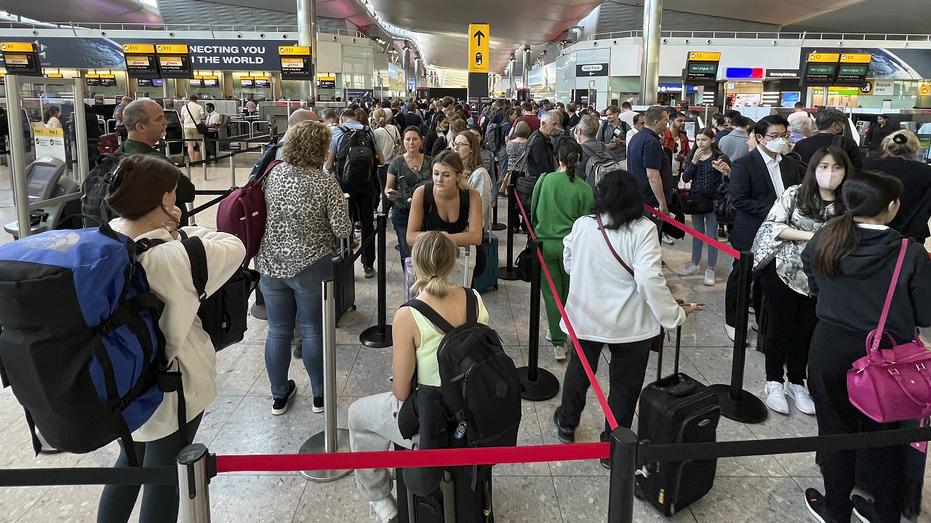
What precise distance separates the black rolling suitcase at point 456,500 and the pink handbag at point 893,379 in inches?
60.6

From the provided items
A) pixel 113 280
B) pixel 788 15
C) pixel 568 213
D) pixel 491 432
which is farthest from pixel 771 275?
pixel 788 15

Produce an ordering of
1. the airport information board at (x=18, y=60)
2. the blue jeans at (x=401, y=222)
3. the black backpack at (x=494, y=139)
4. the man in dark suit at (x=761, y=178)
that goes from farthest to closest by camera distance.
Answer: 1. the airport information board at (x=18, y=60)
2. the black backpack at (x=494, y=139)
3. the blue jeans at (x=401, y=222)
4. the man in dark suit at (x=761, y=178)

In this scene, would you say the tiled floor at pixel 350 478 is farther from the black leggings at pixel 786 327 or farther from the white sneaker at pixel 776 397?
the black leggings at pixel 786 327

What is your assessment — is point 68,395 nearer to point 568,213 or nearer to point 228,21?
point 568,213

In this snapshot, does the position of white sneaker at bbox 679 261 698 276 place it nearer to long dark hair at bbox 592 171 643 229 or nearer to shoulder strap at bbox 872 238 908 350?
long dark hair at bbox 592 171 643 229

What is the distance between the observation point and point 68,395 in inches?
67.3

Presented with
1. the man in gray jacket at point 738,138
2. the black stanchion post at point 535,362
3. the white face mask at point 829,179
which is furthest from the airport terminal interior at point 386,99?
the white face mask at point 829,179

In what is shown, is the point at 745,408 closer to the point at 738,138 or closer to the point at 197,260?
the point at 197,260

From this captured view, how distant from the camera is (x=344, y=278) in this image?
192 inches

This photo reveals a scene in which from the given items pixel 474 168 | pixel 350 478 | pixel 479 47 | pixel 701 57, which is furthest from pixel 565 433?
pixel 701 57

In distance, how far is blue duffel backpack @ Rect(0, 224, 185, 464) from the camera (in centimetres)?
161

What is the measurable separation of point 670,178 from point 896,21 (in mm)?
42119

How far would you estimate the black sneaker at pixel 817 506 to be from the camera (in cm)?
279

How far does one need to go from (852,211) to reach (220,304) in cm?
257
